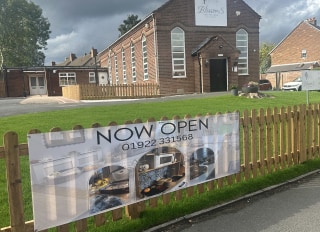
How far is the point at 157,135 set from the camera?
4082mm

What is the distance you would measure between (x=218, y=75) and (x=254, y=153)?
893 inches

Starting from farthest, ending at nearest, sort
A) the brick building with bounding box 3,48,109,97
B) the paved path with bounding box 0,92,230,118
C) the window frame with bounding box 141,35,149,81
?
1. the brick building with bounding box 3,48,109,97
2. the window frame with bounding box 141,35,149,81
3. the paved path with bounding box 0,92,230,118

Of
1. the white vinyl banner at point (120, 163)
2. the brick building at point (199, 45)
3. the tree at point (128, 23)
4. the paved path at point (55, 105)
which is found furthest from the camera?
the tree at point (128, 23)

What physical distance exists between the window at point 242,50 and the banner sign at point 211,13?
83.4 inches

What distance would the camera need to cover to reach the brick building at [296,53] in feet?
158

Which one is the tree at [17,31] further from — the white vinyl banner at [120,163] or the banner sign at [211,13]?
the white vinyl banner at [120,163]

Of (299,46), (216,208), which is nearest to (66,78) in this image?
(299,46)

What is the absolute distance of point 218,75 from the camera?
27.3 metres

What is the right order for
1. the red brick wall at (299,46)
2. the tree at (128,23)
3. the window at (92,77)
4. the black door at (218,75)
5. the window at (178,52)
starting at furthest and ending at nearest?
the tree at (128,23)
the red brick wall at (299,46)
the window at (92,77)
the black door at (218,75)
the window at (178,52)

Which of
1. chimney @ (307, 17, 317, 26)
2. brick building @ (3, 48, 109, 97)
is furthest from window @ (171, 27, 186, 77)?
chimney @ (307, 17, 317, 26)

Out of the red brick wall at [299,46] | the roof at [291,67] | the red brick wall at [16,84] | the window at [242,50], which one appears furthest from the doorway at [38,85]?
the red brick wall at [299,46]

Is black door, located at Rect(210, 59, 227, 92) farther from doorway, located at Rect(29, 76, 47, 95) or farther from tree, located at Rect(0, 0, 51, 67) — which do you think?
tree, located at Rect(0, 0, 51, 67)

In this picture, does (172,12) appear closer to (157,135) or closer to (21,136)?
(21,136)

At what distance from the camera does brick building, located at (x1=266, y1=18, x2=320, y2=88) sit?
48125 mm
